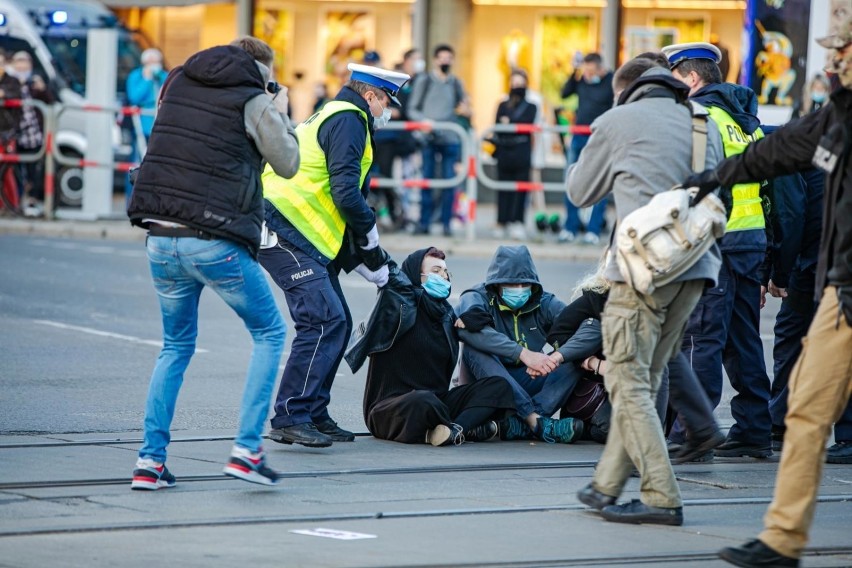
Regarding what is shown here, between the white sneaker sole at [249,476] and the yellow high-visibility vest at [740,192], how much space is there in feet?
8.49

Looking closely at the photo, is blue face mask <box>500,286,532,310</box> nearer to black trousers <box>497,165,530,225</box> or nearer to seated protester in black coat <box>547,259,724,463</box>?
seated protester in black coat <box>547,259,724,463</box>

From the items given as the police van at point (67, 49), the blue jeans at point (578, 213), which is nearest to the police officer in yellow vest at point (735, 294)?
the blue jeans at point (578, 213)

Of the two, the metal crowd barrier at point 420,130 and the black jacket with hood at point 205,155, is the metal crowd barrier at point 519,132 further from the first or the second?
the black jacket with hood at point 205,155

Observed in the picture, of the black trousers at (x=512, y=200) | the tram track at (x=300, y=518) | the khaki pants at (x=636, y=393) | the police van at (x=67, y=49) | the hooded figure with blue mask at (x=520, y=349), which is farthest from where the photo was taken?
the police van at (x=67, y=49)

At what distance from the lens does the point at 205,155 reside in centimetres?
643

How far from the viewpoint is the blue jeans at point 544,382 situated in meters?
8.42

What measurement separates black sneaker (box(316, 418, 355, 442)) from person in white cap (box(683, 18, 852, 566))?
2.92 metres

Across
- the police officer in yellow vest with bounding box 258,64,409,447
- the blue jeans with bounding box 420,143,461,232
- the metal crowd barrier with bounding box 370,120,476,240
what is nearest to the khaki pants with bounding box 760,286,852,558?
the police officer in yellow vest with bounding box 258,64,409,447

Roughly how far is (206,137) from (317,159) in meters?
1.52

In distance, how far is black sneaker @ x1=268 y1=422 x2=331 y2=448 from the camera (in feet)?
25.6

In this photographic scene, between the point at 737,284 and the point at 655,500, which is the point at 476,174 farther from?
the point at 655,500

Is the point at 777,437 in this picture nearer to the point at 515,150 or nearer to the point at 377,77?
the point at 377,77

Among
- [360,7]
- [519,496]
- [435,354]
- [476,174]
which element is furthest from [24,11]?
[519,496]

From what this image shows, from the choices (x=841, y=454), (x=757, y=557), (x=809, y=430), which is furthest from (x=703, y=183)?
(x=841, y=454)
